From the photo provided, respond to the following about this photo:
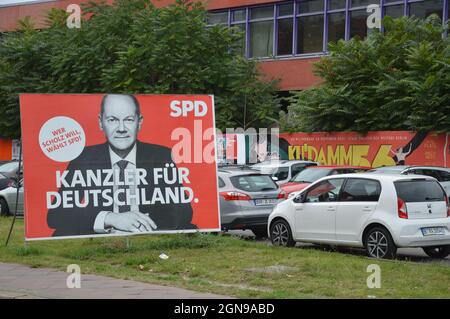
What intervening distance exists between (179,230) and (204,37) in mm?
19666

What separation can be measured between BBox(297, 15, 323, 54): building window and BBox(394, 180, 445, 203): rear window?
2711cm

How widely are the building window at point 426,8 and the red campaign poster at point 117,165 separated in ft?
79.7

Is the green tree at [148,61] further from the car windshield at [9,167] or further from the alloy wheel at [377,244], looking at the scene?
the alloy wheel at [377,244]

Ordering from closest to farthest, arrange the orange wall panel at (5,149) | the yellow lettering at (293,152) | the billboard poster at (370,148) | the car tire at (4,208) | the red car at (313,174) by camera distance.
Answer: the red car at (313,174), the car tire at (4,208), the billboard poster at (370,148), the yellow lettering at (293,152), the orange wall panel at (5,149)

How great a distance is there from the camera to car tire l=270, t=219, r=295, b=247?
1455 cm

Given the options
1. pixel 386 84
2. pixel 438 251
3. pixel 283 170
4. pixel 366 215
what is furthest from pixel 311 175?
pixel 386 84

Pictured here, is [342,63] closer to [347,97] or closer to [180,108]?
[347,97]

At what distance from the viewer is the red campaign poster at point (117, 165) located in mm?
13109

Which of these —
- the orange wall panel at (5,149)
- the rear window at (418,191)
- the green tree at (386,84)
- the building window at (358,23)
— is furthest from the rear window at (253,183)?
the orange wall panel at (5,149)

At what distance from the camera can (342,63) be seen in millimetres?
28062

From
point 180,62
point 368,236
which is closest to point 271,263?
point 368,236

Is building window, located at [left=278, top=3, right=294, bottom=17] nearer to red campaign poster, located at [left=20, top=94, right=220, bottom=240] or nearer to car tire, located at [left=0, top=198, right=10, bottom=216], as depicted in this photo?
car tire, located at [left=0, top=198, right=10, bottom=216]

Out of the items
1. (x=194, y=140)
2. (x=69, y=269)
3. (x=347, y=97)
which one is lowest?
(x=69, y=269)

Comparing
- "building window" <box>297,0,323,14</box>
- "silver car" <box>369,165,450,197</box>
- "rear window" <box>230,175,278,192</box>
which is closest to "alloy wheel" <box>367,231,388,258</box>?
"rear window" <box>230,175,278,192</box>
